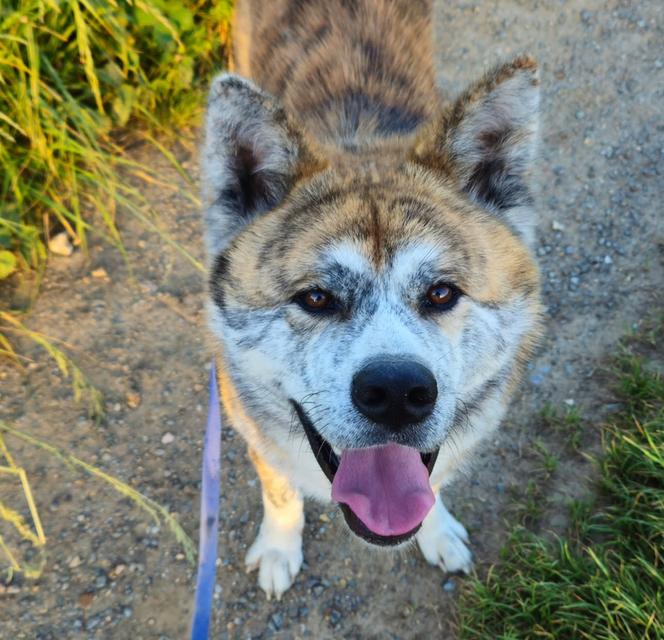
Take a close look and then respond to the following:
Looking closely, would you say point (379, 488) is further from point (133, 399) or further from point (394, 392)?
point (133, 399)

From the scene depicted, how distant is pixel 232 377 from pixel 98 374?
1.41m

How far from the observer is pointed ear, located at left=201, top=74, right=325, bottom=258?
75.9 inches

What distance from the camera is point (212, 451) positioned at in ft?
8.38

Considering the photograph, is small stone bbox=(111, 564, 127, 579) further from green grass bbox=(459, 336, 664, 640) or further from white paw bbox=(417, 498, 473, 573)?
green grass bbox=(459, 336, 664, 640)

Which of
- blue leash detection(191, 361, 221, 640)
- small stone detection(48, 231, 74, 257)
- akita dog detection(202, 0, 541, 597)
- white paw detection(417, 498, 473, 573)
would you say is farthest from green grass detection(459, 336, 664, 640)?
small stone detection(48, 231, 74, 257)

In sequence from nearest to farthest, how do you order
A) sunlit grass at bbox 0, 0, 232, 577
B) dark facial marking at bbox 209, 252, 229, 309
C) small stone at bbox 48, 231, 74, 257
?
dark facial marking at bbox 209, 252, 229, 309 → sunlit grass at bbox 0, 0, 232, 577 → small stone at bbox 48, 231, 74, 257

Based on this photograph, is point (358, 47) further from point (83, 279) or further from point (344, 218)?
point (83, 279)

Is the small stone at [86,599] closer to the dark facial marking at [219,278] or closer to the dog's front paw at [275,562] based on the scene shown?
the dog's front paw at [275,562]

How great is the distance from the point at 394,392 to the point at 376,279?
38cm

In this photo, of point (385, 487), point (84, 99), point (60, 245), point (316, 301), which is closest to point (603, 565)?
point (385, 487)

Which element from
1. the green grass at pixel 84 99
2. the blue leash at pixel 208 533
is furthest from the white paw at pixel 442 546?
the green grass at pixel 84 99

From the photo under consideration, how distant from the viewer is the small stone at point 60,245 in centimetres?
365

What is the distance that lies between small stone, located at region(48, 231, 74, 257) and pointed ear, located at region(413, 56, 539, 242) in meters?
2.29

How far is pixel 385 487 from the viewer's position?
208 centimetres
